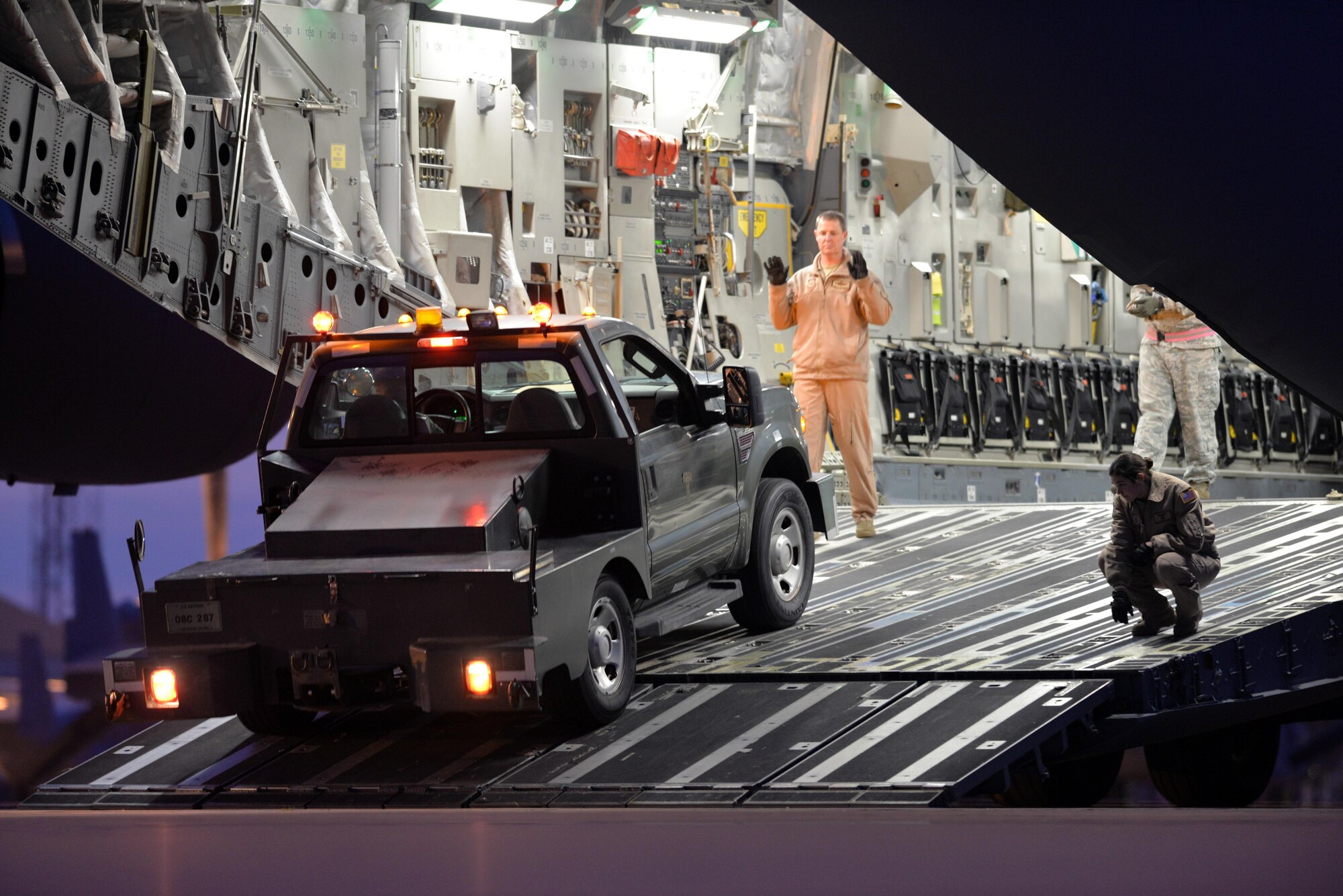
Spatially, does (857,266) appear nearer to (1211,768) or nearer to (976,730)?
(1211,768)

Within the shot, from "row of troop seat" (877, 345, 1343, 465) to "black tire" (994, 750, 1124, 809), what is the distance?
1010 cm

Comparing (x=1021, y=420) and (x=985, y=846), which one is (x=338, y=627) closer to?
(x=985, y=846)

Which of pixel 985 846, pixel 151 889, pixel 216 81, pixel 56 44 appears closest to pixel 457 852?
pixel 151 889

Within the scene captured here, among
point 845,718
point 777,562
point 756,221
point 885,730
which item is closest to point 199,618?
point 845,718

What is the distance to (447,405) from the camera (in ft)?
21.0

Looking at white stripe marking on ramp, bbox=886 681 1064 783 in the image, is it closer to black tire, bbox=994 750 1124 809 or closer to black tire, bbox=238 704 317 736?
black tire, bbox=994 750 1124 809

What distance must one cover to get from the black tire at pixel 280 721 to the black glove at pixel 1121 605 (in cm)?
369

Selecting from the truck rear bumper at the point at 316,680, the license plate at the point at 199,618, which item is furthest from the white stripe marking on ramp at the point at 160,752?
the license plate at the point at 199,618

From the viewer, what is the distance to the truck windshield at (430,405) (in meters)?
6.09

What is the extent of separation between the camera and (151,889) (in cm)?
274

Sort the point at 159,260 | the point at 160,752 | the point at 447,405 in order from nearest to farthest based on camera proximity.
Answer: the point at 160,752
the point at 447,405
the point at 159,260

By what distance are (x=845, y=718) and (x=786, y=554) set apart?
2134 mm

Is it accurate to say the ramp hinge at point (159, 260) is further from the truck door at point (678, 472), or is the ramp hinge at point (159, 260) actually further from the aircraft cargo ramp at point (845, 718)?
the aircraft cargo ramp at point (845, 718)

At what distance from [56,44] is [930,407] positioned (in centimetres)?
1086
